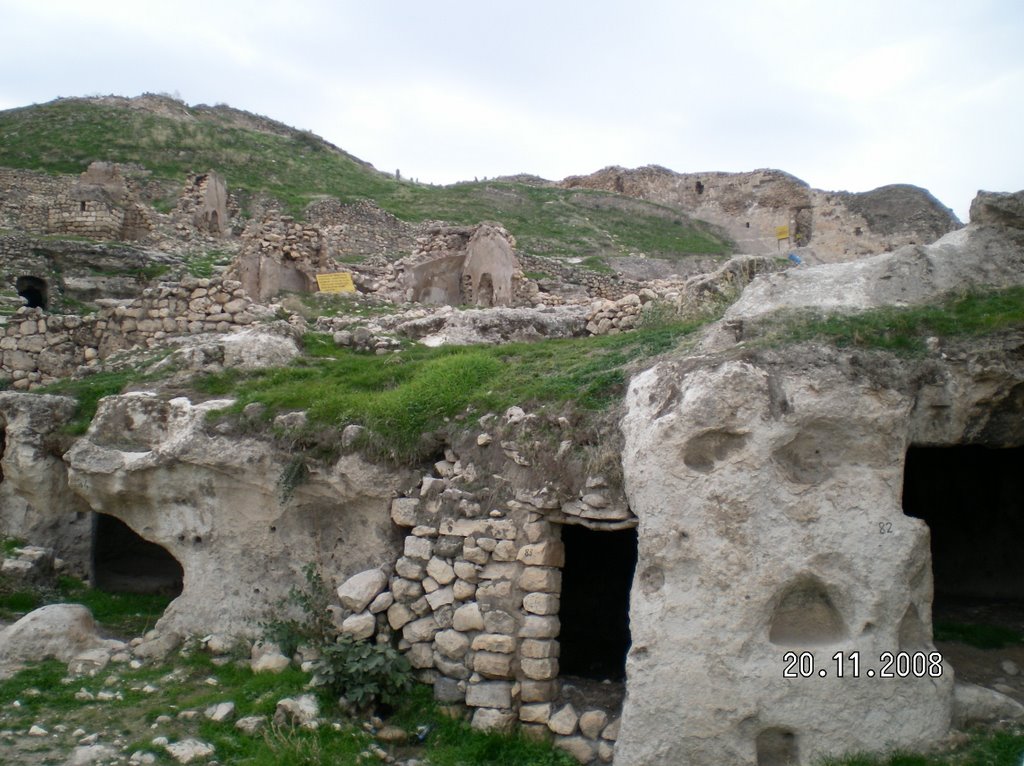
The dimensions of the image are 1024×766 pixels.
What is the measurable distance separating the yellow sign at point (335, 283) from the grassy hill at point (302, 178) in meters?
14.5

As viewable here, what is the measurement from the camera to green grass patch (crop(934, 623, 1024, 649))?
23.3 feet

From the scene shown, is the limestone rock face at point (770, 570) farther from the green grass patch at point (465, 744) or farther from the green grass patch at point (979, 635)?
the green grass patch at point (979, 635)

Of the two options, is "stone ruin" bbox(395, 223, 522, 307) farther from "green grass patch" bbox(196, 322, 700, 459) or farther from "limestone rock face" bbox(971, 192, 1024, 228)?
"limestone rock face" bbox(971, 192, 1024, 228)

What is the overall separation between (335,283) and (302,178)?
21.9m

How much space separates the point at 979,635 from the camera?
7.23m

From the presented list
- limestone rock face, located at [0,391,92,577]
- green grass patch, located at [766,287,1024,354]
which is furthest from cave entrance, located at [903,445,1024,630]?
limestone rock face, located at [0,391,92,577]

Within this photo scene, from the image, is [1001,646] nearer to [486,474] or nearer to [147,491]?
[486,474]

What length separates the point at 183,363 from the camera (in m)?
9.14

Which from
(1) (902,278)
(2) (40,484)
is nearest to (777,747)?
(1) (902,278)

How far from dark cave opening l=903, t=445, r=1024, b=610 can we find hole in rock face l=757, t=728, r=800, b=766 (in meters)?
3.83

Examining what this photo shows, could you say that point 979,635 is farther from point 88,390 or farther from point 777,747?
point 88,390

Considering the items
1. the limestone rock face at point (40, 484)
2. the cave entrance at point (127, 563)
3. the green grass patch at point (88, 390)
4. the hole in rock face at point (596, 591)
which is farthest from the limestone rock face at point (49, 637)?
the hole in rock face at point (596, 591)

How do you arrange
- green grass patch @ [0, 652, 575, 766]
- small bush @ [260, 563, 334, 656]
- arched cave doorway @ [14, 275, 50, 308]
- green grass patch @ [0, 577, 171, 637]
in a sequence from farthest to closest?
1. arched cave doorway @ [14, 275, 50, 308]
2. green grass patch @ [0, 577, 171, 637]
3. small bush @ [260, 563, 334, 656]
4. green grass patch @ [0, 652, 575, 766]

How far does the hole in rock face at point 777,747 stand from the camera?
5.39 m
